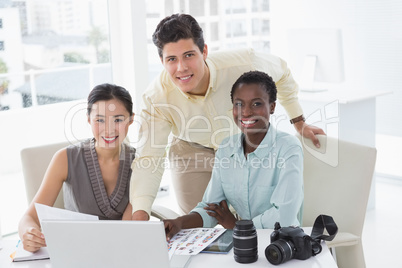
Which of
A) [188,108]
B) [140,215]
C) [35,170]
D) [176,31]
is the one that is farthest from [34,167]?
[176,31]

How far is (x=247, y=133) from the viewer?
2004 mm

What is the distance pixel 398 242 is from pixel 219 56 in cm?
166

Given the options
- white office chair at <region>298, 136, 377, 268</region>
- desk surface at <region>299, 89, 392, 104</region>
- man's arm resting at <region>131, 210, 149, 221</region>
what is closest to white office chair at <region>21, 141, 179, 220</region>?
man's arm resting at <region>131, 210, 149, 221</region>

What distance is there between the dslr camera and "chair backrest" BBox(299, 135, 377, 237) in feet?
1.81

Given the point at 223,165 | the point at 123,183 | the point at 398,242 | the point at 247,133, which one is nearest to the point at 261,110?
the point at 247,133

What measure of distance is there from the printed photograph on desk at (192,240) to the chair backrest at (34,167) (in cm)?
73

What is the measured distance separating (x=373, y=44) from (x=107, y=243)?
11.1ft

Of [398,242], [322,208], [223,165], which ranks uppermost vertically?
[223,165]

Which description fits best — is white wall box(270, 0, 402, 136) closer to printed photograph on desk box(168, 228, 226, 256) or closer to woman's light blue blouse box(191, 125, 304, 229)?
woman's light blue blouse box(191, 125, 304, 229)

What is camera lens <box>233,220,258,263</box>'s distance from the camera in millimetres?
1505

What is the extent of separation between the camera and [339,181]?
6.93ft

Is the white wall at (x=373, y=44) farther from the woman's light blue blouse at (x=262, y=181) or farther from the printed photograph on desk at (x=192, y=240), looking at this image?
the printed photograph on desk at (x=192, y=240)

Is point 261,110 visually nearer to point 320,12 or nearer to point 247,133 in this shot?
point 247,133

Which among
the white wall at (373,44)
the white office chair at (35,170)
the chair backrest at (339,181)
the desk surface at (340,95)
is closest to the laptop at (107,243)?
the white office chair at (35,170)
